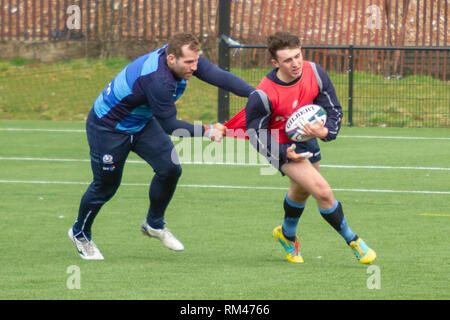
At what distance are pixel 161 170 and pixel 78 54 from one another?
17406 mm

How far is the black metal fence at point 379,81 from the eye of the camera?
756 inches

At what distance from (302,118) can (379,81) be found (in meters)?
12.9

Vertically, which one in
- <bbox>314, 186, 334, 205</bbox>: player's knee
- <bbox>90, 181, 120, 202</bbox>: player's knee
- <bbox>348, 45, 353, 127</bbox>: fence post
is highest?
<bbox>314, 186, 334, 205</bbox>: player's knee

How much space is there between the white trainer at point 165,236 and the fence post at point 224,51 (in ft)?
37.4

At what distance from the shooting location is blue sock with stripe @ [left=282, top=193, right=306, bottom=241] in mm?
7605

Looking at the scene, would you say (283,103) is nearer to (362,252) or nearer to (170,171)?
(170,171)

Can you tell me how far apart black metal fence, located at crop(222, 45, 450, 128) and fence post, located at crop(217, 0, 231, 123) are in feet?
0.07

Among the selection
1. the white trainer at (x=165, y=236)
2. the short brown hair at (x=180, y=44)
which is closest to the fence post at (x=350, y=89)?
the white trainer at (x=165, y=236)

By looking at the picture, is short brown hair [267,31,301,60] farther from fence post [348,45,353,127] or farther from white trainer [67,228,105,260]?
fence post [348,45,353,127]

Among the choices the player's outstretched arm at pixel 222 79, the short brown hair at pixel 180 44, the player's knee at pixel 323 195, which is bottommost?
the player's knee at pixel 323 195

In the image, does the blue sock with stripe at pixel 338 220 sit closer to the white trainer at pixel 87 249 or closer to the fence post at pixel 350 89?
the white trainer at pixel 87 249

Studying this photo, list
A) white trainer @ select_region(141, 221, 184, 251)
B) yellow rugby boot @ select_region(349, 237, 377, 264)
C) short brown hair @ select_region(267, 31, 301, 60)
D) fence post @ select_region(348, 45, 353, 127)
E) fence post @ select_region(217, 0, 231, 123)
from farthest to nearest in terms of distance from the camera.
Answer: fence post @ select_region(217, 0, 231, 123)
fence post @ select_region(348, 45, 353, 127)
white trainer @ select_region(141, 221, 184, 251)
yellow rugby boot @ select_region(349, 237, 377, 264)
short brown hair @ select_region(267, 31, 301, 60)

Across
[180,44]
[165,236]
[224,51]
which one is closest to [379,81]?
[224,51]

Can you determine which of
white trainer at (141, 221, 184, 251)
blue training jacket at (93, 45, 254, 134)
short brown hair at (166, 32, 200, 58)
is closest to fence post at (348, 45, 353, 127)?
white trainer at (141, 221, 184, 251)
